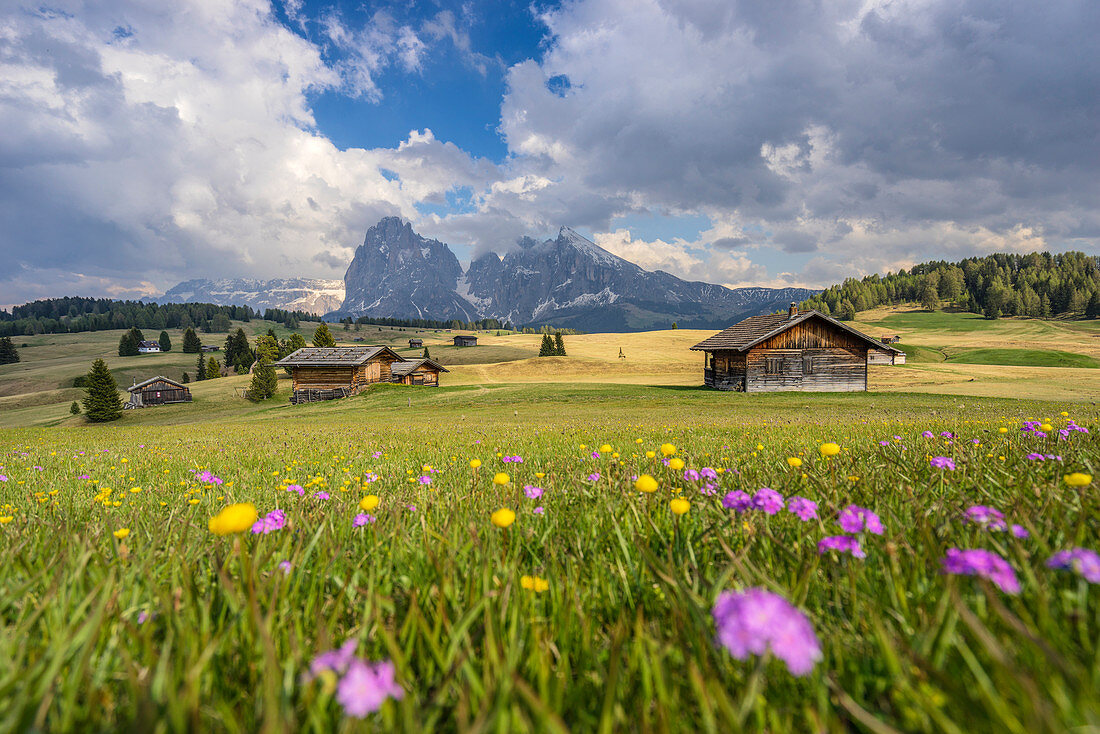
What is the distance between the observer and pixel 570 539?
7.82 ft

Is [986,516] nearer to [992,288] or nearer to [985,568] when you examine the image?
[985,568]

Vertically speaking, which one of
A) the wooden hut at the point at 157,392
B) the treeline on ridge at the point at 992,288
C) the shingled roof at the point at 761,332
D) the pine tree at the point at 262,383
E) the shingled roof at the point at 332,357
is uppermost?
the treeline on ridge at the point at 992,288

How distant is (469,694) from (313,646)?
2.04 ft

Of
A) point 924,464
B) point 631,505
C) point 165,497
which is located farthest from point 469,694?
point 165,497

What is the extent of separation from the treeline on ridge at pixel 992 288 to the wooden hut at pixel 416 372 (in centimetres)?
9567

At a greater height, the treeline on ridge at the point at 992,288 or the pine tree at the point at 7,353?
the treeline on ridge at the point at 992,288

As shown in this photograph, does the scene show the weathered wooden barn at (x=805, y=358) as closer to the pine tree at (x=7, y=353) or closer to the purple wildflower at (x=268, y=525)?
the purple wildflower at (x=268, y=525)

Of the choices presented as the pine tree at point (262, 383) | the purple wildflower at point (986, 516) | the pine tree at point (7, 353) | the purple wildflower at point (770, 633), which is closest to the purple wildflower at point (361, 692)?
the purple wildflower at point (770, 633)

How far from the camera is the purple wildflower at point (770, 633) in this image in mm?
699

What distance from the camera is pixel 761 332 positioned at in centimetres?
3966

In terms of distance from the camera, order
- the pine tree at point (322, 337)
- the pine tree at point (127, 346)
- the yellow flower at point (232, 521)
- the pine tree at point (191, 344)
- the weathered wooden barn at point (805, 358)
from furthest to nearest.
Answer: the pine tree at point (191, 344)
the pine tree at point (127, 346)
the pine tree at point (322, 337)
the weathered wooden barn at point (805, 358)
the yellow flower at point (232, 521)

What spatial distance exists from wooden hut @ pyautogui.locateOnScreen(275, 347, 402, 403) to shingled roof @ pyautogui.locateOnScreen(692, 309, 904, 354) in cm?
3876

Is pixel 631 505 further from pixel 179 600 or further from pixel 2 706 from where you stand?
pixel 2 706

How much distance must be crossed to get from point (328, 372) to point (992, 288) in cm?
16903
